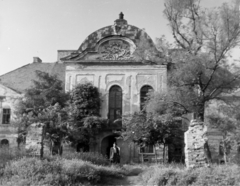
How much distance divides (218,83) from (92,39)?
11.7 meters

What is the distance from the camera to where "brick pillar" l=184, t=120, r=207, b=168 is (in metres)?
11.4

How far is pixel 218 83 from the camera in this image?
61.5 feet

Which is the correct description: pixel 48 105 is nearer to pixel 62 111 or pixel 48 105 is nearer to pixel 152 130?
pixel 62 111

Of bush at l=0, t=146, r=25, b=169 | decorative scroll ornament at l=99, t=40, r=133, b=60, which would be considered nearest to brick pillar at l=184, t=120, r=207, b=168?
bush at l=0, t=146, r=25, b=169

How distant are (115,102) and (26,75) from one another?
31.7ft

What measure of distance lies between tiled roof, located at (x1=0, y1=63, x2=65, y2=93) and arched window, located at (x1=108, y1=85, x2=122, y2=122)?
5.31 meters

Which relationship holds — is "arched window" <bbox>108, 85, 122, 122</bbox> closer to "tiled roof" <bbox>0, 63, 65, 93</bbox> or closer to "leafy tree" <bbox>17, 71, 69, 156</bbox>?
"leafy tree" <bbox>17, 71, 69, 156</bbox>

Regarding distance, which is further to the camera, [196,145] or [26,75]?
[26,75]

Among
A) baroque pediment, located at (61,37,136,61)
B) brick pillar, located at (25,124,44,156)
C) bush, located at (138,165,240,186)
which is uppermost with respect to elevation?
baroque pediment, located at (61,37,136,61)

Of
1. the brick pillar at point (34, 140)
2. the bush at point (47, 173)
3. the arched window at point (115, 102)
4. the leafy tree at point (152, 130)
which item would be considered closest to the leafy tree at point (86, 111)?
the arched window at point (115, 102)

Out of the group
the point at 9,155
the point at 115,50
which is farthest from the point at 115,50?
the point at 9,155

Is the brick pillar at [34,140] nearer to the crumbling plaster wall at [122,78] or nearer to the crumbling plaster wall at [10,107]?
the crumbling plaster wall at [122,78]

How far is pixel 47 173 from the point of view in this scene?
10.6 meters

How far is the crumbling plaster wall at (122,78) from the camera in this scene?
81.1ft
